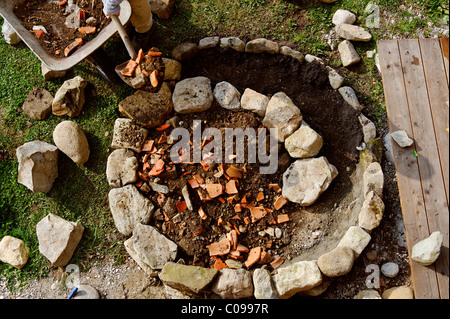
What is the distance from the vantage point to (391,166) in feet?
10.5

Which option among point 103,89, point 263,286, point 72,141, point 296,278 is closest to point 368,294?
point 296,278

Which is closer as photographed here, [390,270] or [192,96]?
[390,270]

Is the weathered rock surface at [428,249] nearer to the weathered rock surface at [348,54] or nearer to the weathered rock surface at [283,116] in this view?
the weathered rock surface at [283,116]

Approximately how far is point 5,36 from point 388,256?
4.37 metres

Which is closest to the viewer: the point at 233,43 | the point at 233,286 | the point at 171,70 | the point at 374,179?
the point at 233,286

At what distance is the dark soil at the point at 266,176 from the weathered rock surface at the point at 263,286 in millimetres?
255

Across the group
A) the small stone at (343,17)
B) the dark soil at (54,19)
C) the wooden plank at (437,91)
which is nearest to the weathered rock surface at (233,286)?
the wooden plank at (437,91)

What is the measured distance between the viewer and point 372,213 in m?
2.93

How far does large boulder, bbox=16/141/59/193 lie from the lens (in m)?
3.29

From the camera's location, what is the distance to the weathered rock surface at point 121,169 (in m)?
3.30

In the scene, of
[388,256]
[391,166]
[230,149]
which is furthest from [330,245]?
[230,149]

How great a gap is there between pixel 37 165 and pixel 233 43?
7.01ft

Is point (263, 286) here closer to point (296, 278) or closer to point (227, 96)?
point (296, 278)

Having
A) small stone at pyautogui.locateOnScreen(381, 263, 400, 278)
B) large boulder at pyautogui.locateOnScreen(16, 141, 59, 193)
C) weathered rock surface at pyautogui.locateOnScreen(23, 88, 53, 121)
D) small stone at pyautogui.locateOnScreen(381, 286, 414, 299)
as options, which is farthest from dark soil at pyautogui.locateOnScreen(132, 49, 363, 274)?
weathered rock surface at pyautogui.locateOnScreen(23, 88, 53, 121)
